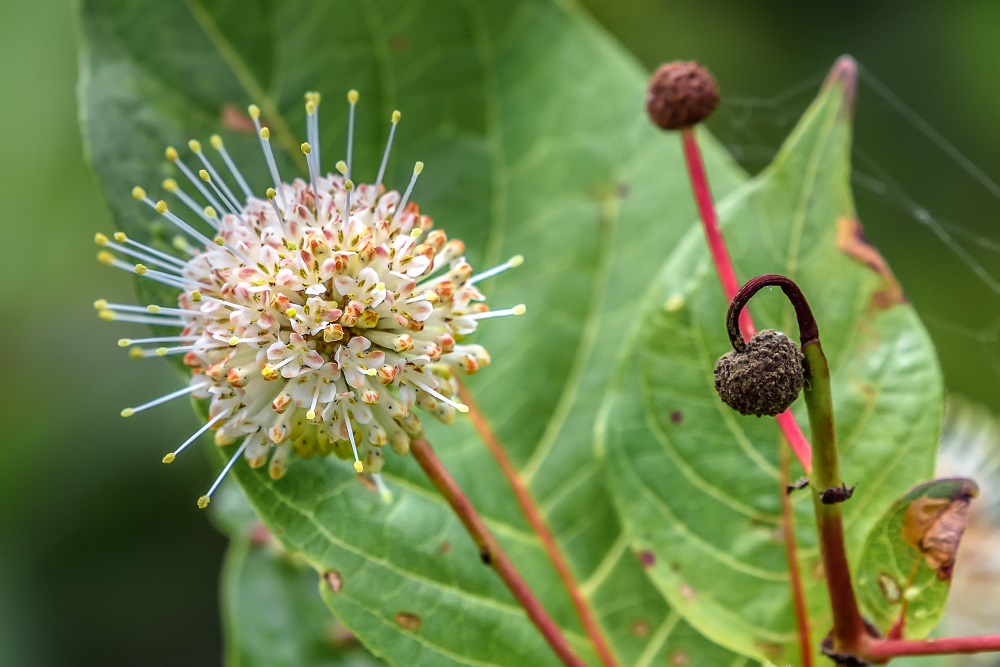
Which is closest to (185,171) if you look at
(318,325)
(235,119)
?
(235,119)

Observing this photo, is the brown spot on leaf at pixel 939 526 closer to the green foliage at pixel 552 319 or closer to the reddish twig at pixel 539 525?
the green foliage at pixel 552 319

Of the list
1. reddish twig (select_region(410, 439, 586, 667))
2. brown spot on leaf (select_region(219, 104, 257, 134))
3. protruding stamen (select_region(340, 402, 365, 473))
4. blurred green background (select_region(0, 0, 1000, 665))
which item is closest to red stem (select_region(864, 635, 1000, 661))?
reddish twig (select_region(410, 439, 586, 667))

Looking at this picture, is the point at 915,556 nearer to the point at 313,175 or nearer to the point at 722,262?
the point at 722,262

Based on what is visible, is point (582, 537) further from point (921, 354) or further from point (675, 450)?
point (921, 354)

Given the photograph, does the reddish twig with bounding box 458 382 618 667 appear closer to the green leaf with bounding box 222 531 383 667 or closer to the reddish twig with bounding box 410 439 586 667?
the reddish twig with bounding box 410 439 586 667

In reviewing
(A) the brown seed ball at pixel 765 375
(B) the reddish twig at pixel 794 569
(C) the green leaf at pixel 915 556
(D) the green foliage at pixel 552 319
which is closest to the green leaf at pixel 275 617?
(D) the green foliage at pixel 552 319

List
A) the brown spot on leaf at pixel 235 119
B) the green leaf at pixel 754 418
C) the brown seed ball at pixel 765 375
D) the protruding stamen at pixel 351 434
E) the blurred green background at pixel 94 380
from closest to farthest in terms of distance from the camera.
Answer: the brown seed ball at pixel 765 375, the protruding stamen at pixel 351 434, the green leaf at pixel 754 418, the brown spot on leaf at pixel 235 119, the blurred green background at pixel 94 380
